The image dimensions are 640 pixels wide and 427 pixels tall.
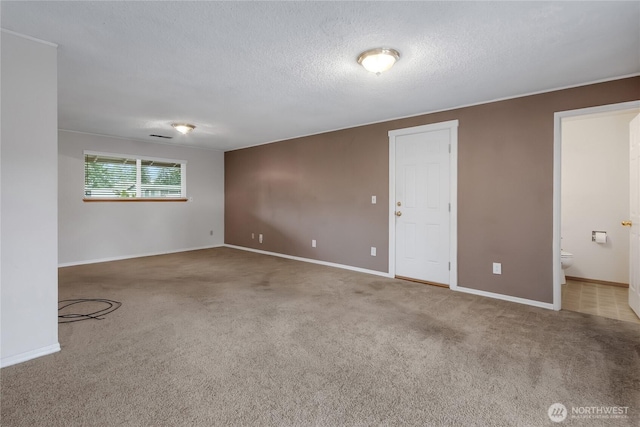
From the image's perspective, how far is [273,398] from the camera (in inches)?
70.9

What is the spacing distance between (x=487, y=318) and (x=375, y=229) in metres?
2.02

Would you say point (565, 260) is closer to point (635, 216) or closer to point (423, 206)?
point (635, 216)

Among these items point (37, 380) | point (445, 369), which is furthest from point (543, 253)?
point (37, 380)

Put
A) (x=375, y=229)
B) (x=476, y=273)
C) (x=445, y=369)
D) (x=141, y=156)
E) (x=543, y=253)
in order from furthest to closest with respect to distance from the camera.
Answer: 1. (x=141, y=156)
2. (x=375, y=229)
3. (x=476, y=273)
4. (x=543, y=253)
5. (x=445, y=369)

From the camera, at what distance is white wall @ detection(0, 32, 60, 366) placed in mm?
2082

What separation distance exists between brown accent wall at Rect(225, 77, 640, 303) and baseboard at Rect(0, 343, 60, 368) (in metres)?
3.66

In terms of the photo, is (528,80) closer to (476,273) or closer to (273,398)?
(476,273)

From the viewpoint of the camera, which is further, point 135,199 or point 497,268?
point 135,199

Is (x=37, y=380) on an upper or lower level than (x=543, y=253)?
lower

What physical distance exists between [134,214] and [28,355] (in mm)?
4206

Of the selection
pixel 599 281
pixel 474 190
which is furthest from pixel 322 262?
pixel 599 281

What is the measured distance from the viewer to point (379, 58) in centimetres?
242

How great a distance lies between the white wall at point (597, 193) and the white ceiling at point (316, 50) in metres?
1.79

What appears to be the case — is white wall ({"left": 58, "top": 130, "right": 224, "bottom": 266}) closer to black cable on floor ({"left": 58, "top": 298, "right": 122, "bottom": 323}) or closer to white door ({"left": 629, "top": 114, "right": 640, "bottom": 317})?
black cable on floor ({"left": 58, "top": 298, "right": 122, "bottom": 323})
